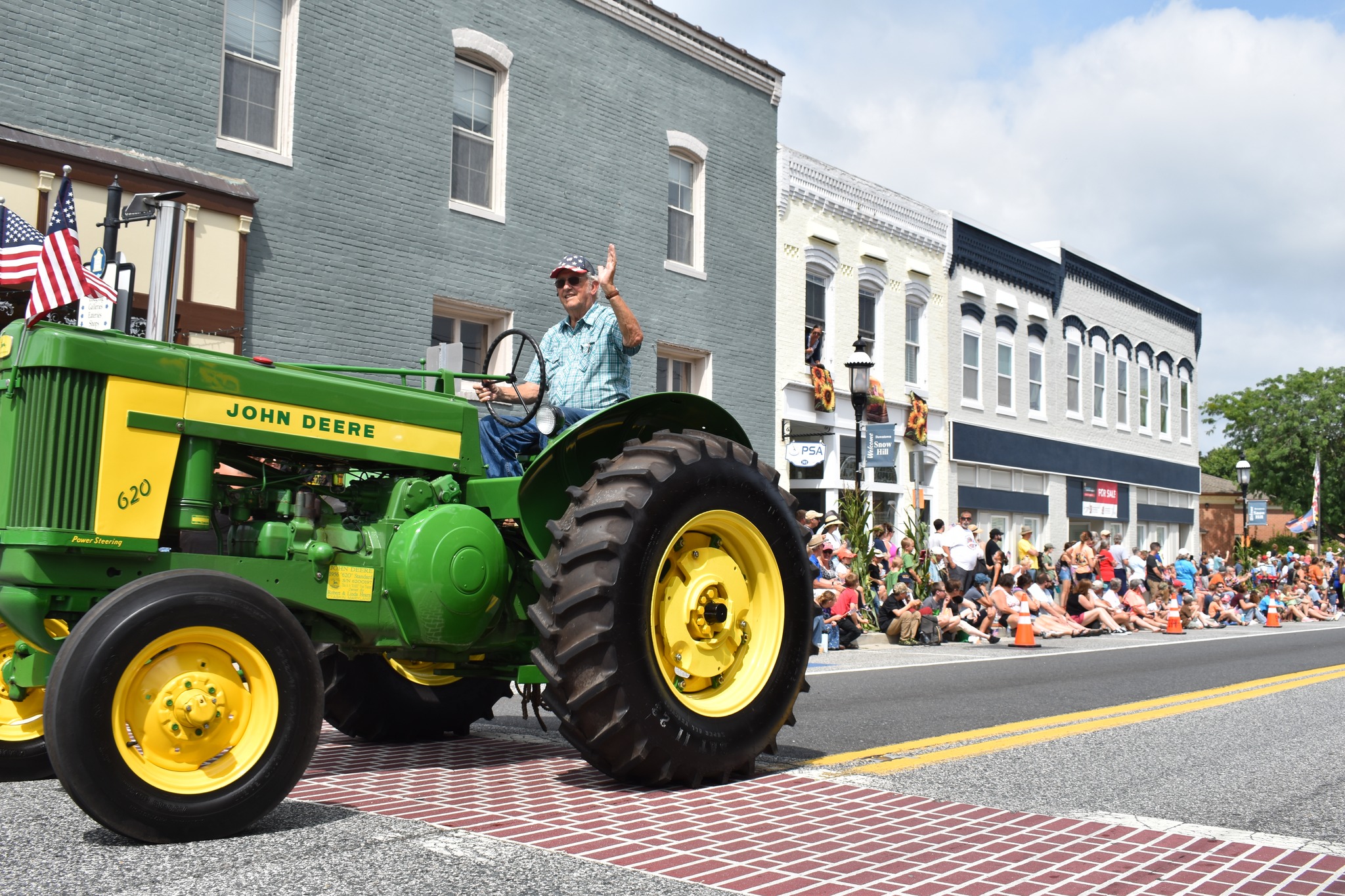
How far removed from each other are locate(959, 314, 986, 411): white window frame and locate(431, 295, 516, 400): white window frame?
13.0 metres

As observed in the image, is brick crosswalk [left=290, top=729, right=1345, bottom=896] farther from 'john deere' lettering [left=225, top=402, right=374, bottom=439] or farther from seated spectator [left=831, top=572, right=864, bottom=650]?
seated spectator [left=831, top=572, right=864, bottom=650]

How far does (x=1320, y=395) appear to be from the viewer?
5675 centimetres

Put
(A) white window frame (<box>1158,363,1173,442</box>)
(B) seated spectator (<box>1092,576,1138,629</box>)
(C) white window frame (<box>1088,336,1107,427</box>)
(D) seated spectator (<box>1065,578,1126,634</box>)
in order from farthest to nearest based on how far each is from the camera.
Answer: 1. (A) white window frame (<box>1158,363,1173,442</box>)
2. (C) white window frame (<box>1088,336,1107,427</box>)
3. (B) seated spectator (<box>1092,576,1138,629</box>)
4. (D) seated spectator (<box>1065,578,1126,634</box>)

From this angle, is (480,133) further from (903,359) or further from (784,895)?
(784,895)

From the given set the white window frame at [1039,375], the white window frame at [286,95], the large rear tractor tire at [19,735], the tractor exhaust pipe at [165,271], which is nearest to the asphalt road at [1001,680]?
the large rear tractor tire at [19,735]

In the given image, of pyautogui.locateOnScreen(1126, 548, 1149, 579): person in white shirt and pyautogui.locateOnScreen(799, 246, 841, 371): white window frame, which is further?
pyautogui.locateOnScreen(1126, 548, 1149, 579): person in white shirt

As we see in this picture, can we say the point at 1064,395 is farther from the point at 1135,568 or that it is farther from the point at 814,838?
the point at 814,838

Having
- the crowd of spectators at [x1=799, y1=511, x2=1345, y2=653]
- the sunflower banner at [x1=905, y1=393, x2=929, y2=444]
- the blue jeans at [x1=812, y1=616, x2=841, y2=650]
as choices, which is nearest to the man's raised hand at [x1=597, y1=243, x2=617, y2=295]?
the crowd of spectators at [x1=799, y1=511, x2=1345, y2=653]

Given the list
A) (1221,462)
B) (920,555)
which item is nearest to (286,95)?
(920,555)

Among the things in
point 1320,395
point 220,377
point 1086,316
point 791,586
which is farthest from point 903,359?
point 1320,395

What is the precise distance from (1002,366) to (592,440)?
24.8 metres

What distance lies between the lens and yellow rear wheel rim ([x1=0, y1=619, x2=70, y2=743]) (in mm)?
4820

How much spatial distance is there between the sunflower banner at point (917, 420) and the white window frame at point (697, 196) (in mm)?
6883

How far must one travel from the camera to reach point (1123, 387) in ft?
114
